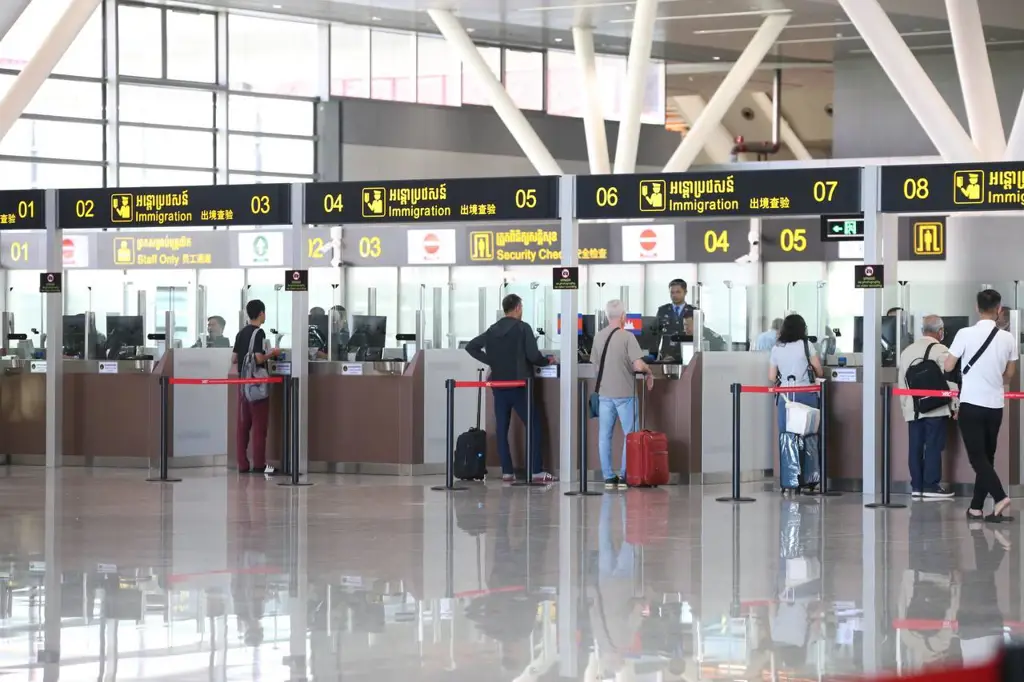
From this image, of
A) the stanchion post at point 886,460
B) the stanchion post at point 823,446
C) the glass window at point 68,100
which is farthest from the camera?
the glass window at point 68,100

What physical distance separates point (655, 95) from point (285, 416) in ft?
58.5

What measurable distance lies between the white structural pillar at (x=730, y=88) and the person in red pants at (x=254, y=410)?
450 inches

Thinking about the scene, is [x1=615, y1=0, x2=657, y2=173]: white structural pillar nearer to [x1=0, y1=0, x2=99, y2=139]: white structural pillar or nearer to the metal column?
[x1=0, y1=0, x2=99, y2=139]: white structural pillar

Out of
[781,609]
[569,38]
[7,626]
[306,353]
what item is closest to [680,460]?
[306,353]

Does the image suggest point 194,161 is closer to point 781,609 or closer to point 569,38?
point 569,38

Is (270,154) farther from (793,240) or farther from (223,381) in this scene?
(223,381)

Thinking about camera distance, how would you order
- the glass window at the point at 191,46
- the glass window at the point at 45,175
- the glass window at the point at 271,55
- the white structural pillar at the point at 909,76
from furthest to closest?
the glass window at the point at 271,55 < the glass window at the point at 191,46 < the glass window at the point at 45,175 < the white structural pillar at the point at 909,76

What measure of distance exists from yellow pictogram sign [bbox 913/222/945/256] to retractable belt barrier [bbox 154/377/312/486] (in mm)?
8562

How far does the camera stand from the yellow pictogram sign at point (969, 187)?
41.0 feet

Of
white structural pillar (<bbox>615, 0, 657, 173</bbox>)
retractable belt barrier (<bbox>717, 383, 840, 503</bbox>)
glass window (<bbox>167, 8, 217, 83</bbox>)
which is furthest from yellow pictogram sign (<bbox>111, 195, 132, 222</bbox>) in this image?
glass window (<bbox>167, 8, 217, 83</bbox>)

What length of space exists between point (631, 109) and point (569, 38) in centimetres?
540

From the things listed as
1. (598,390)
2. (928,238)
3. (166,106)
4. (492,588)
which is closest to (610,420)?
(598,390)

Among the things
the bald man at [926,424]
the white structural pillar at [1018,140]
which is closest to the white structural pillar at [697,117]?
the white structural pillar at [1018,140]

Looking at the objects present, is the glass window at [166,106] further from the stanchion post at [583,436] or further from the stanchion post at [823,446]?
the stanchion post at [823,446]
